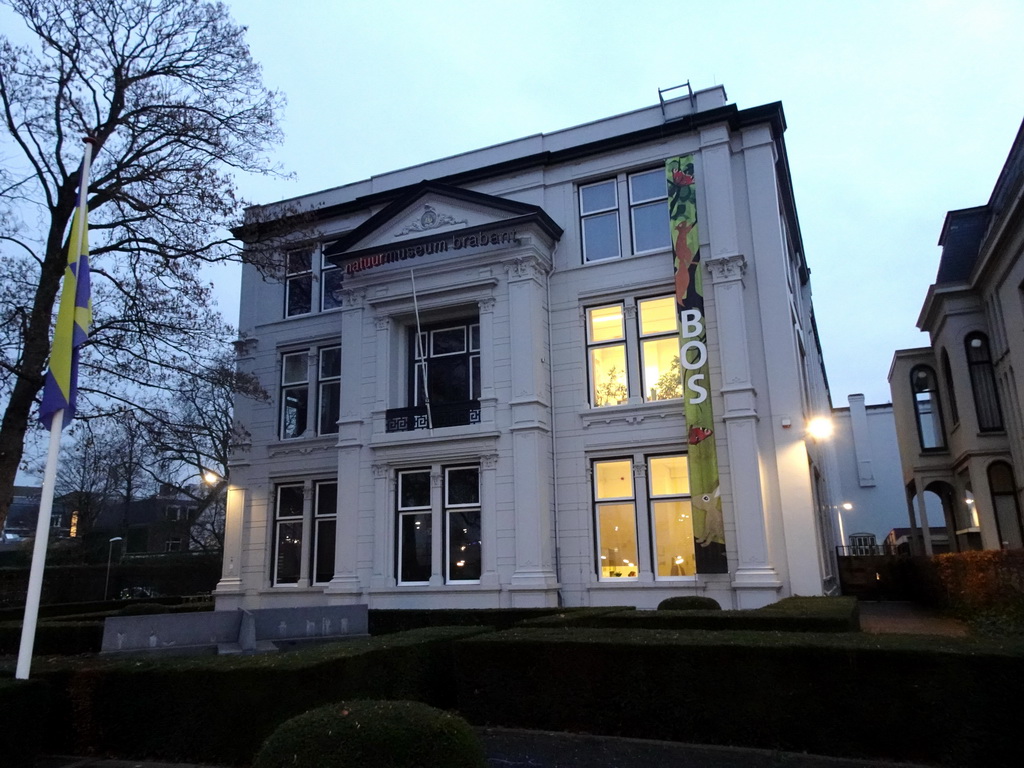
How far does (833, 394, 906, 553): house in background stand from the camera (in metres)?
50.1

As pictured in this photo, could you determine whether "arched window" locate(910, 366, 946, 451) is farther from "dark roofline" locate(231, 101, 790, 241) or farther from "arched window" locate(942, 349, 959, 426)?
"dark roofline" locate(231, 101, 790, 241)

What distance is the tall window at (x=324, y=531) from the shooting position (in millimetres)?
21156

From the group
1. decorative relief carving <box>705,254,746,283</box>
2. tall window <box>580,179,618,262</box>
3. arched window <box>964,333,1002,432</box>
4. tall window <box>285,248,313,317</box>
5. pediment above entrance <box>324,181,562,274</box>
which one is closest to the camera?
decorative relief carving <box>705,254,746,283</box>

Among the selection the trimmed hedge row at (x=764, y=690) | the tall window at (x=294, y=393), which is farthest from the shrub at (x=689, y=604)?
the tall window at (x=294, y=393)

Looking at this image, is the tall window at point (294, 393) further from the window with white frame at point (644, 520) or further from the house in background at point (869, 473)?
the house in background at point (869, 473)

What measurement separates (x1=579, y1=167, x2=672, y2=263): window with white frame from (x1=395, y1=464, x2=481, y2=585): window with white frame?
22.9ft

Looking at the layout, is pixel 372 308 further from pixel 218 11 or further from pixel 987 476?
pixel 987 476

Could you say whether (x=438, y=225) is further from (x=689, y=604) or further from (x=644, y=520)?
(x=689, y=604)

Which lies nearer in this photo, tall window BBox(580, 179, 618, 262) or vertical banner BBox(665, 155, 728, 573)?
vertical banner BBox(665, 155, 728, 573)

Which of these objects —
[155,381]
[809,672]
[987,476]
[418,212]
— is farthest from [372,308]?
[987,476]

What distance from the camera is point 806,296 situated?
3062 centimetres

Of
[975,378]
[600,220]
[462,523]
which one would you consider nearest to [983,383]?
[975,378]

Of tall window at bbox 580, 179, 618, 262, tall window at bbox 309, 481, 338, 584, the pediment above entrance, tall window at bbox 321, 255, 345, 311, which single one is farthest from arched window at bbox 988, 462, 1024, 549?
tall window at bbox 321, 255, 345, 311

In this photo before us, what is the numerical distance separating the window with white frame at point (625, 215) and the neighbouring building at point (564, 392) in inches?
2.4
